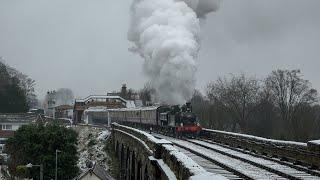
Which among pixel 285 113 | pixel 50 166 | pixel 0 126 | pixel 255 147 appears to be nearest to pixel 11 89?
pixel 0 126

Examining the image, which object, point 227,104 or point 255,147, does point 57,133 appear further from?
point 227,104

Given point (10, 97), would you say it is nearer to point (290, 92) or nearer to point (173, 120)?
point (290, 92)

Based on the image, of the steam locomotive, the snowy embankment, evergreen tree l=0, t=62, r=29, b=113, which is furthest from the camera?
evergreen tree l=0, t=62, r=29, b=113

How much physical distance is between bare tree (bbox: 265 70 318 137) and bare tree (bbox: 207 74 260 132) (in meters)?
4.20

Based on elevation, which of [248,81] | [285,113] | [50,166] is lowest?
[50,166]

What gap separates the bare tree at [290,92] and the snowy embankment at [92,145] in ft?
62.9

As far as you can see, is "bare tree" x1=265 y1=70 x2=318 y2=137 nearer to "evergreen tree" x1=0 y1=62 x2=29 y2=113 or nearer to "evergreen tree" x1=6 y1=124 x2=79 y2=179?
"evergreen tree" x1=6 y1=124 x2=79 y2=179

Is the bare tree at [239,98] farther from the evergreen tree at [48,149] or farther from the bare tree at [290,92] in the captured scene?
the evergreen tree at [48,149]

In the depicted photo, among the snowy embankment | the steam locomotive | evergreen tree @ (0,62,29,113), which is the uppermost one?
evergreen tree @ (0,62,29,113)

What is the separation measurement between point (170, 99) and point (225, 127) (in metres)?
34.4

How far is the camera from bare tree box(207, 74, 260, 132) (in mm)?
62469

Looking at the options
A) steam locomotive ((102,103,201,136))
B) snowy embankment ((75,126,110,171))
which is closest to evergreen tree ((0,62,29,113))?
snowy embankment ((75,126,110,171))

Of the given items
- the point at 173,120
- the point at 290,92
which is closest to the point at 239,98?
the point at 290,92

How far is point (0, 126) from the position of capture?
236 feet
